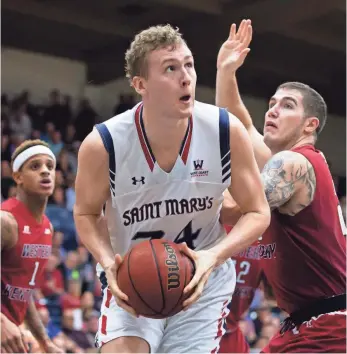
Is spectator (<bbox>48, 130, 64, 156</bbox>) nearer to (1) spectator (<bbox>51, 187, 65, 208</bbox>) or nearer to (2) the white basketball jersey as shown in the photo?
(1) spectator (<bbox>51, 187, 65, 208</bbox>)

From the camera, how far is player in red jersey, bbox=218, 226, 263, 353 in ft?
17.4

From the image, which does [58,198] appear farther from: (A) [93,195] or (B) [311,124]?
(A) [93,195]

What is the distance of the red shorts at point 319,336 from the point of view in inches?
147

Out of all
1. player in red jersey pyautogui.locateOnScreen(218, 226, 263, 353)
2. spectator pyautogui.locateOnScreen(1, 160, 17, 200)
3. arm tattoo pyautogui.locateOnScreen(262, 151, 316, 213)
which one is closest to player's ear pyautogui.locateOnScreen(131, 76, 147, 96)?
arm tattoo pyautogui.locateOnScreen(262, 151, 316, 213)

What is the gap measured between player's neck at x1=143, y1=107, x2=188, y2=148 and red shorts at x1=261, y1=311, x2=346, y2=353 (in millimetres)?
1247

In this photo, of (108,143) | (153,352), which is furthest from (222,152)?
(153,352)

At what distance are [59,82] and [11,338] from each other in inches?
434

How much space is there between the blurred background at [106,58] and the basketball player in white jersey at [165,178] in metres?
6.57

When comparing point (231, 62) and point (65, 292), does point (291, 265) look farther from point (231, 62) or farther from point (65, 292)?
point (65, 292)

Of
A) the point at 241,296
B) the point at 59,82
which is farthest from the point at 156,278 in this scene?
the point at 59,82

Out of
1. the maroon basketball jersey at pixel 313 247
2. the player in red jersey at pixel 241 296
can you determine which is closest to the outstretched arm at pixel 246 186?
the maroon basketball jersey at pixel 313 247

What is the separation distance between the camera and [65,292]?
344 inches

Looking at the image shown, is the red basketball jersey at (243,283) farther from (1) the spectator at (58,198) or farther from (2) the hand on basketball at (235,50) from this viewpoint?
(1) the spectator at (58,198)

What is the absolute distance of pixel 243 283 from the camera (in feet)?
18.0
